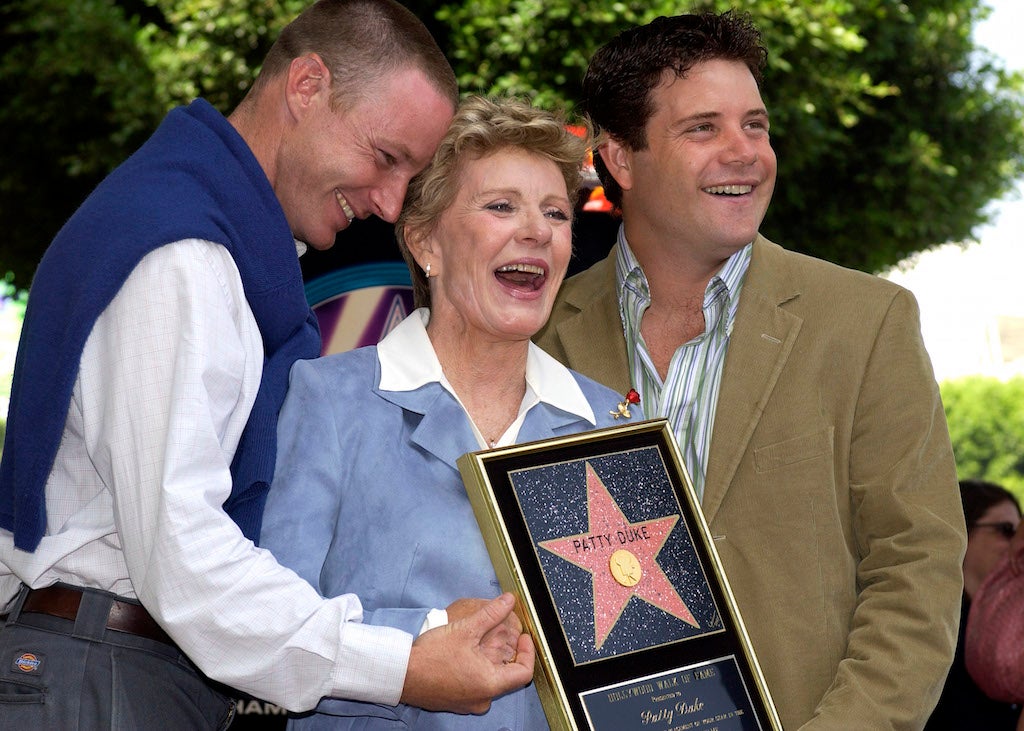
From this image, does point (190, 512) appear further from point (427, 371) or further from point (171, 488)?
point (427, 371)

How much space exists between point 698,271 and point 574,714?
1466 mm

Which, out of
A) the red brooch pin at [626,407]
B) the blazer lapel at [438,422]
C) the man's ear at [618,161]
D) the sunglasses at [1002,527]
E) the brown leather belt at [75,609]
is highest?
the man's ear at [618,161]

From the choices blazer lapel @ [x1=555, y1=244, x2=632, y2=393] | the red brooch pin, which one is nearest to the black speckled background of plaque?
the red brooch pin

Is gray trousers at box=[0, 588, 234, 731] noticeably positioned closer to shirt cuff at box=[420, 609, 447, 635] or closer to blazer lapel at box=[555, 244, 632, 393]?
shirt cuff at box=[420, 609, 447, 635]

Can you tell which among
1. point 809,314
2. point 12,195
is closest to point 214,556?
point 809,314

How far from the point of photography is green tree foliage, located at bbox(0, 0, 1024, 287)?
7910 mm

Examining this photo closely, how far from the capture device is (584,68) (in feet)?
25.1

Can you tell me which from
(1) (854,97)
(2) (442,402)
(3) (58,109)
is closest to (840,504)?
(2) (442,402)

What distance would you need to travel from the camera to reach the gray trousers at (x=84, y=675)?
2.25m

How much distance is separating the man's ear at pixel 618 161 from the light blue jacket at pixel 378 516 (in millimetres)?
1222

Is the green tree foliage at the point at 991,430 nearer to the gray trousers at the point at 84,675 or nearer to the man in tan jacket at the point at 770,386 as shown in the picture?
the man in tan jacket at the point at 770,386

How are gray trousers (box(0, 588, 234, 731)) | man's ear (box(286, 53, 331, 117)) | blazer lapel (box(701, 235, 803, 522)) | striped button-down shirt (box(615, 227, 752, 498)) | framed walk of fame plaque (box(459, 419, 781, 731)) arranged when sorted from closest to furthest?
1. gray trousers (box(0, 588, 234, 731))
2. framed walk of fame plaque (box(459, 419, 781, 731))
3. man's ear (box(286, 53, 331, 117))
4. blazer lapel (box(701, 235, 803, 522))
5. striped button-down shirt (box(615, 227, 752, 498))

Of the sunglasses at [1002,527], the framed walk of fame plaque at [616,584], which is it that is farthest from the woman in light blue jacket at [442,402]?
the sunglasses at [1002,527]

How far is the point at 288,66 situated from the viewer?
2.80 m
